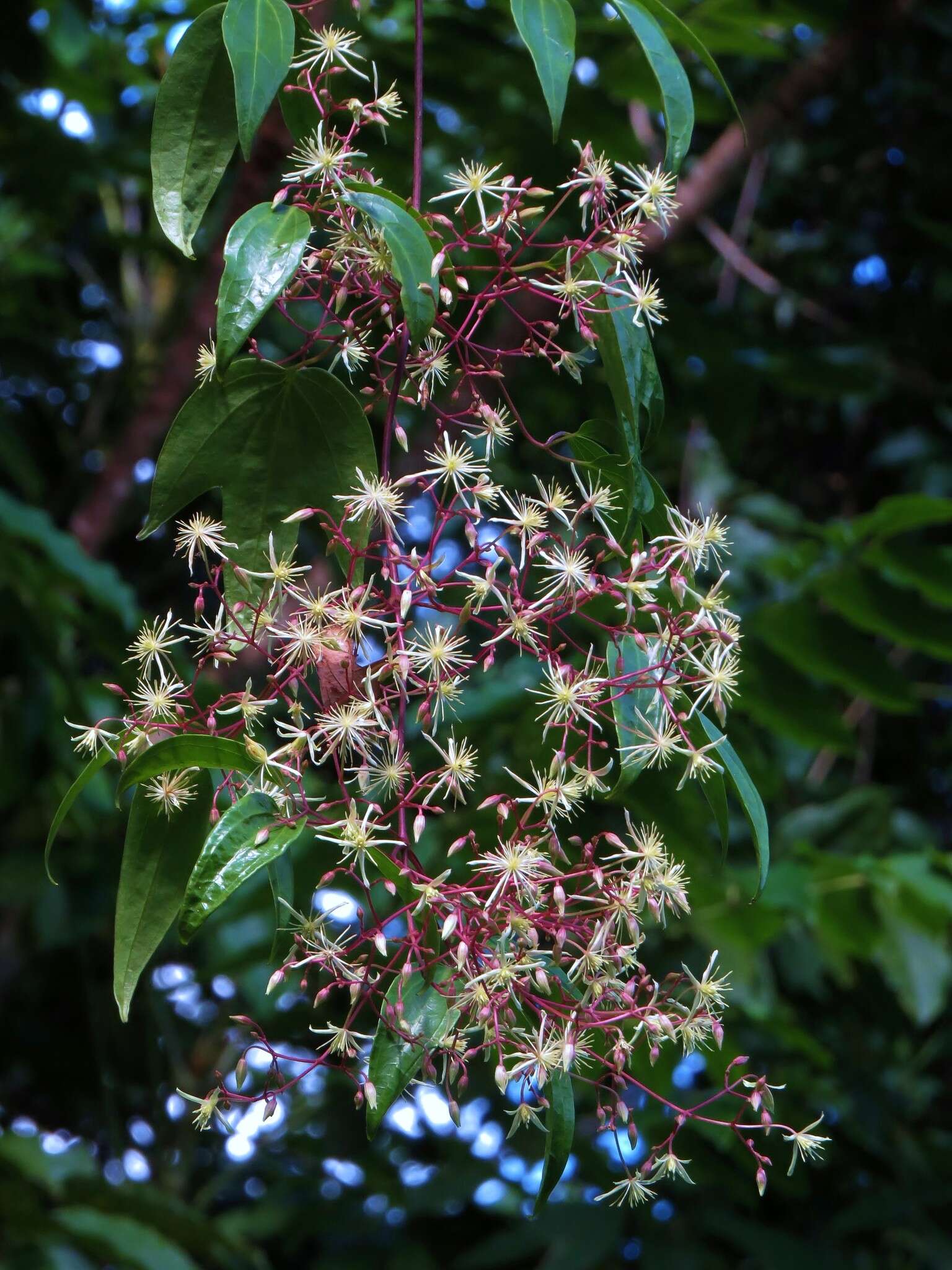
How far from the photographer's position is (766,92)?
175 cm

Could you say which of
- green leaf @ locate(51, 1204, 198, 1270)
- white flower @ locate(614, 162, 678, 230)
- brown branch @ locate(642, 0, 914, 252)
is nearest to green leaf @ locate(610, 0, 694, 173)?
white flower @ locate(614, 162, 678, 230)

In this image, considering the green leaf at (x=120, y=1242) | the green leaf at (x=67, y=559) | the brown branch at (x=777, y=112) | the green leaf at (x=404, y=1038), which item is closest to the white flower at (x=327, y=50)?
the green leaf at (x=404, y=1038)

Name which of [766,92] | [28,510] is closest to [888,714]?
[766,92]

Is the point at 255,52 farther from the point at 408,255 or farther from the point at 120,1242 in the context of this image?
the point at 120,1242

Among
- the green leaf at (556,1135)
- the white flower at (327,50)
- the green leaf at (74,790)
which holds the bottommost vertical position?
the green leaf at (556,1135)

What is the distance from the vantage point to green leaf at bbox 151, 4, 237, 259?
0.50 metres

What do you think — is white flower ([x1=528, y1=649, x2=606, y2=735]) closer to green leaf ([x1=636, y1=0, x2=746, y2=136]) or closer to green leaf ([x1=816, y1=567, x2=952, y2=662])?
green leaf ([x1=636, y1=0, x2=746, y2=136])

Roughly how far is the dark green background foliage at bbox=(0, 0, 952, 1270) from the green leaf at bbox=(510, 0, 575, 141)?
0.31 meters

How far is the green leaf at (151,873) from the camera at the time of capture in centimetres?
48

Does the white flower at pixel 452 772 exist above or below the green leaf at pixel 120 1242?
above

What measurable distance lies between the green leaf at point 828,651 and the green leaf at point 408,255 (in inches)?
33.5

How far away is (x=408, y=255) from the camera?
0.44 meters

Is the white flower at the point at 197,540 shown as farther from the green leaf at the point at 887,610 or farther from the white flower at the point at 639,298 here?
the green leaf at the point at 887,610

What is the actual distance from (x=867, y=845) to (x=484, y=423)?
129 centimetres
